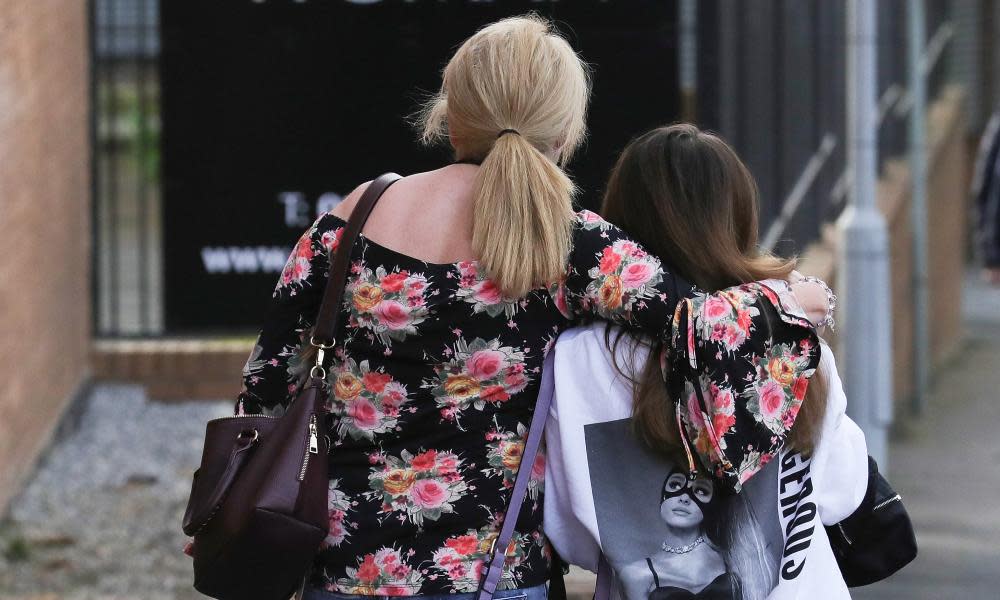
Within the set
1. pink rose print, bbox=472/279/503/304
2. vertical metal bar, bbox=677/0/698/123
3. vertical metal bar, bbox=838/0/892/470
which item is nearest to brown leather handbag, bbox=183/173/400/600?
pink rose print, bbox=472/279/503/304

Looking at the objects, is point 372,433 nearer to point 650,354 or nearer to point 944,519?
point 650,354

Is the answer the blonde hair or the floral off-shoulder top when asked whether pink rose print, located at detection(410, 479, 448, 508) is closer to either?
the floral off-shoulder top

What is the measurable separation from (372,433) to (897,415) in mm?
7715

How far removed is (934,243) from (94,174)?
271 inches

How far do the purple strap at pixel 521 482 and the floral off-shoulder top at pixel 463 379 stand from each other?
0.02 m

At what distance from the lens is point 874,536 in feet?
8.94

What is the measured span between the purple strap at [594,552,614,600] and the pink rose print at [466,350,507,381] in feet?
1.32

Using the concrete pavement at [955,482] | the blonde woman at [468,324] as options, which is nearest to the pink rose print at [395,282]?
the blonde woman at [468,324]

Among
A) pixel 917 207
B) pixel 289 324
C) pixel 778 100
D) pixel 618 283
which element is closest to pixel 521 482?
pixel 618 283

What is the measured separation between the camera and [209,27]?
5574mm

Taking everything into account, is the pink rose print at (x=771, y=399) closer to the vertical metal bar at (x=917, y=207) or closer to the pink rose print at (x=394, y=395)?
the pink rose print at (x=394, y=395)

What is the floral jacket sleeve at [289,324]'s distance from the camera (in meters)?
2.50

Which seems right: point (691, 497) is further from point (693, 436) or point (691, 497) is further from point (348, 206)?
point (348, 206)

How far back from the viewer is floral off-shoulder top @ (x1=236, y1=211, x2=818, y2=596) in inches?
93.8
